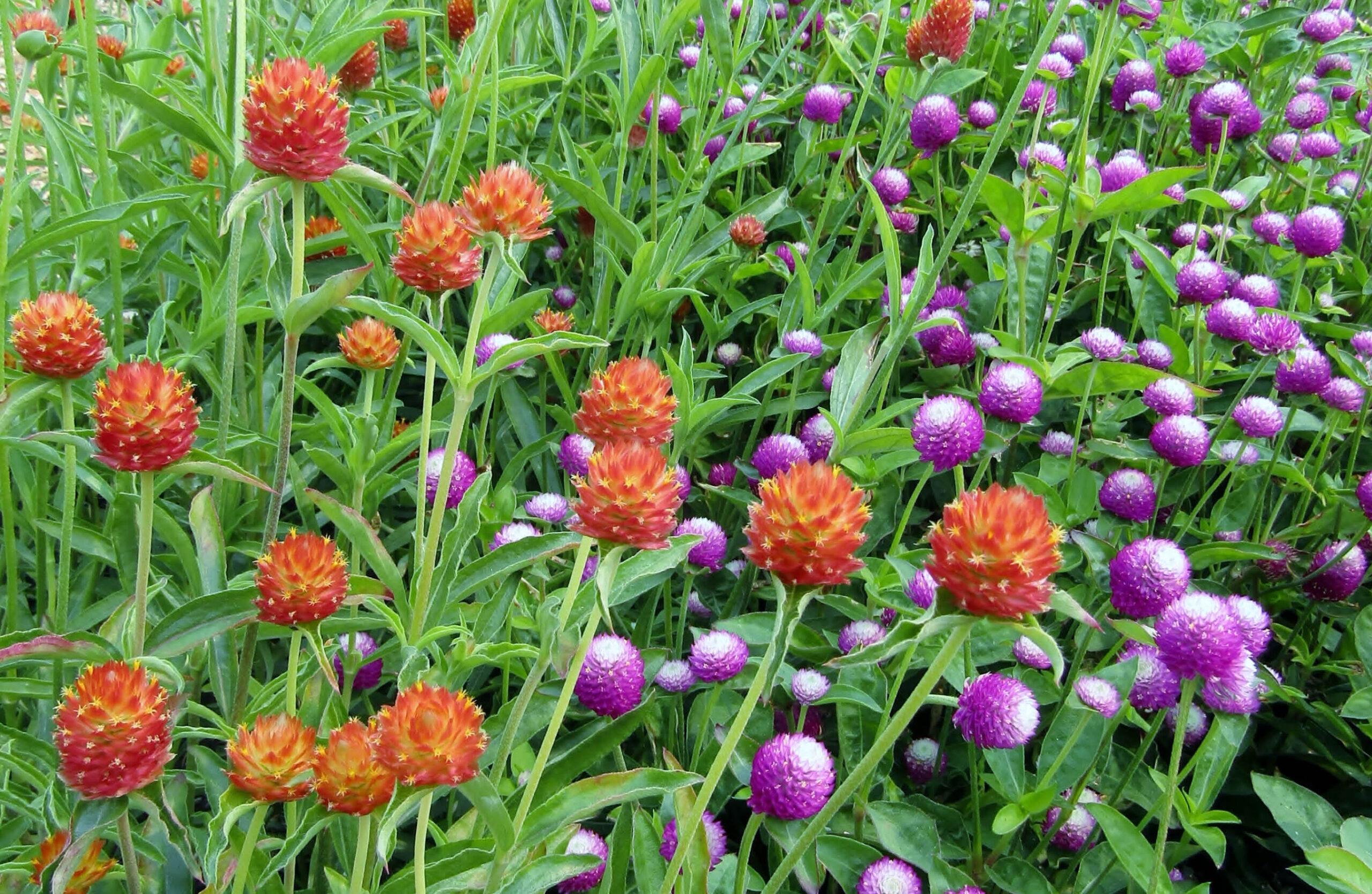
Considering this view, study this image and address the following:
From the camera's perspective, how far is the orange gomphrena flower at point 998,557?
0.93 metres

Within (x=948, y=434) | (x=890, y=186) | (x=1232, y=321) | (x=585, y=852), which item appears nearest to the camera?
(x=585, y=852)

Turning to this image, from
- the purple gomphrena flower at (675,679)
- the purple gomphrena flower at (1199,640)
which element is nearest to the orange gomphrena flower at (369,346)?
the purple gomphrena flower at (675,679)

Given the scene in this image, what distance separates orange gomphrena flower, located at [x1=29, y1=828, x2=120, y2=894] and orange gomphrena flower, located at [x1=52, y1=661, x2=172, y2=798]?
190 mm

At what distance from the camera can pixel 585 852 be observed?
1.43 meters

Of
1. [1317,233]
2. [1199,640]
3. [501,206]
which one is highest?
[501,206]

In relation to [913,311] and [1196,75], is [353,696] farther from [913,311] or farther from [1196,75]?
[1196,75]

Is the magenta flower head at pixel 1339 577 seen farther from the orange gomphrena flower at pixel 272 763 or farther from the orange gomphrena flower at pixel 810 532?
the orange gomphrena flower at pixel 272 763

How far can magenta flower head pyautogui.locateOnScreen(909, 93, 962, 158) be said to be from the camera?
237 centimetres

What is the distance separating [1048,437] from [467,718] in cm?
159

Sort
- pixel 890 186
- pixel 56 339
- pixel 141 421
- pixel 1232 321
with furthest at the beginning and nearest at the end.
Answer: pixel 890 186 → pixel 1232 321 → pixel 56 339 → pixel 141 421

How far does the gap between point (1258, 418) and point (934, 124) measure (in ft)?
3.15

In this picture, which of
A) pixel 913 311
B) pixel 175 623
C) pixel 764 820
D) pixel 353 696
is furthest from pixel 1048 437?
pixel 175 623

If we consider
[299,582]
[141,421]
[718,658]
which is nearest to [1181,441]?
[718,658]

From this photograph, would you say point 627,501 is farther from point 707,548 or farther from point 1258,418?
point 1258,418
